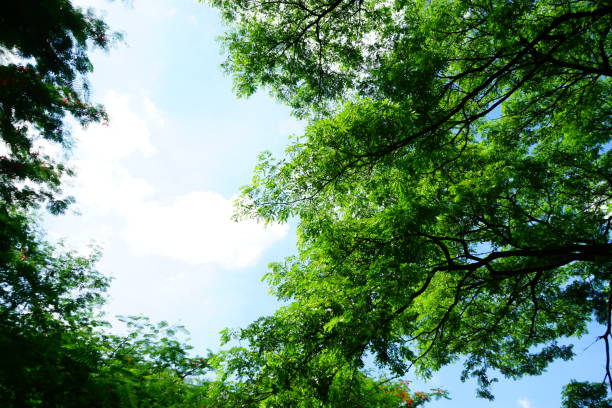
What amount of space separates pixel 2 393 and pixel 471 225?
347 inches

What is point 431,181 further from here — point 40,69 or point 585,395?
point 40,69

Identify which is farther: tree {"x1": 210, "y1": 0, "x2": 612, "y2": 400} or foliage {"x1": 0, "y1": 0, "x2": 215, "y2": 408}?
tree {"x1": 210, "y1": 0, "x2": 612, "y2": 400}

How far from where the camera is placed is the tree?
201 inches

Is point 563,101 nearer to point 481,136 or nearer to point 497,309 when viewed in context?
A: point 481,136

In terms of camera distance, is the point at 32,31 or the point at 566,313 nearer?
the point at 32,31

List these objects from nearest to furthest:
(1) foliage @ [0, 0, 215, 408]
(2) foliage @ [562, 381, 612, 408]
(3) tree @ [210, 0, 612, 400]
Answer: (1) foliage @ [0, 0, 215, 408] → (3) tree @ [210, 0, 612, 400] → (2) foliage @ [562, 381, 612, 408]

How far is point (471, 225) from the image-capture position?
748cm

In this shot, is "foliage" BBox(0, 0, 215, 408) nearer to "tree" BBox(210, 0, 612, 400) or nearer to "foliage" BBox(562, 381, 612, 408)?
"tree" BBox(210, 0, 612, 400)

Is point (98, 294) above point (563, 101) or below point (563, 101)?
below

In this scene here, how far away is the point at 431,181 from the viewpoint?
22.9 ft

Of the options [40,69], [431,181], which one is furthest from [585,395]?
[40,69]

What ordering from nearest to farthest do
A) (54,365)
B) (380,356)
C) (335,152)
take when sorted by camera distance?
(54,365) → (380,356) → (335,152)

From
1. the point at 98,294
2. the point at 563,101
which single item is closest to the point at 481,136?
the point at 563,101

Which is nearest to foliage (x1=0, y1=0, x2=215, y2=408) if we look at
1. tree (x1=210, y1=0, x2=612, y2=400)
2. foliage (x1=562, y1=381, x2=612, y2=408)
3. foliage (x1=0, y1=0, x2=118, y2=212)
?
foliage (x1=0, y1=0, x2=118, y2=212)
